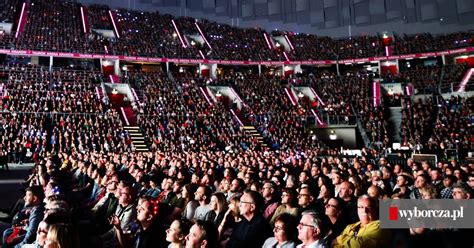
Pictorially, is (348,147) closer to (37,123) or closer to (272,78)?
(272,78)

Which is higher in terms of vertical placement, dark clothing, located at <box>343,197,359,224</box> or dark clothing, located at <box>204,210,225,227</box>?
dark clothing, located at <box>343,197,359,224</box>

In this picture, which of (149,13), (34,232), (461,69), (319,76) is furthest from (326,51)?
(34,232)

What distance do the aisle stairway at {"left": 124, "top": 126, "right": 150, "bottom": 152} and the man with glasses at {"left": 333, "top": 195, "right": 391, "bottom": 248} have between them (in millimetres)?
18199

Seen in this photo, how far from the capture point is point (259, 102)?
29.8 metres

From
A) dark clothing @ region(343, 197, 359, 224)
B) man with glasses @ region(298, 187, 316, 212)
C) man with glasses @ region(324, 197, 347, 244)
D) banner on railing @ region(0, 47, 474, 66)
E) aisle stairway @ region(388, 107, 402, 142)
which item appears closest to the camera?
man with glasses @ region(324, 197, 347, 244)

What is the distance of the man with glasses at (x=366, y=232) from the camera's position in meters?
3.45

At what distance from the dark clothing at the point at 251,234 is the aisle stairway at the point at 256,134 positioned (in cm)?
1938

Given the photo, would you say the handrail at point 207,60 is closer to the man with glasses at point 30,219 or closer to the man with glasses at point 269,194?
the man with glasses at point 30,219

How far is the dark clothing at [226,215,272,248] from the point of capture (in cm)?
400

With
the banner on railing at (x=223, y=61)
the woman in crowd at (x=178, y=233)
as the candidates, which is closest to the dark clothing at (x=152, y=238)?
the woman in crowd at (x=178, y=233)

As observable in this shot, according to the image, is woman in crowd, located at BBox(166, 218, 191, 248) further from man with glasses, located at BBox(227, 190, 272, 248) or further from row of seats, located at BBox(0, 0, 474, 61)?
row of seats, located at BBox(0, 0, 474, 61)

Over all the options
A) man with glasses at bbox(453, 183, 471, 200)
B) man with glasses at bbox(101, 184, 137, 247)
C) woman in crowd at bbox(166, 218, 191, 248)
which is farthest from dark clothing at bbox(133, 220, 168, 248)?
man with glasses at bbox(453, 183, 471, 200)

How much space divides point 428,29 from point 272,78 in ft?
61.1

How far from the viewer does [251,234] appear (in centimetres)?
402
